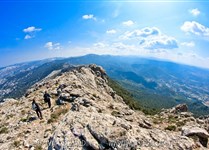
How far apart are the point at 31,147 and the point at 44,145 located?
1580mm

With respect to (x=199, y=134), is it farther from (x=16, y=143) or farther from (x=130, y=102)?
(x=130, y=102)

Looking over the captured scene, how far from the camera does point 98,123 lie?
23141mm

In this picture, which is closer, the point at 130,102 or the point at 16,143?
the point at 16,143

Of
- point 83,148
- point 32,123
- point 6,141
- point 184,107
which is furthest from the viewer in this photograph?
point 184,107

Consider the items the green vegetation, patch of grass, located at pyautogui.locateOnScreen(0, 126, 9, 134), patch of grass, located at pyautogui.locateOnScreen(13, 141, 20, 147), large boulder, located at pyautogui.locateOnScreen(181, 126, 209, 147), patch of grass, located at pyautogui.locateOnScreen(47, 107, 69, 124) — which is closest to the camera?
patch of grass, located at pyautogui.locateOnScreen(13, 141, 20, 147)

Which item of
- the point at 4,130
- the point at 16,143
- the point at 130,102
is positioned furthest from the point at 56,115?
the point at 130,102

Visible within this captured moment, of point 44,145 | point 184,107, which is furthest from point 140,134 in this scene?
point 184,107

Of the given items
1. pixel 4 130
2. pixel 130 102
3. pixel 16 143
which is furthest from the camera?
pixel 130 102

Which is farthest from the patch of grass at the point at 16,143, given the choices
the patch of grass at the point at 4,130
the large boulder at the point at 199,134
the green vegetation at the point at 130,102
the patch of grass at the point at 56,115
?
the green vegetation at the point at 130,102

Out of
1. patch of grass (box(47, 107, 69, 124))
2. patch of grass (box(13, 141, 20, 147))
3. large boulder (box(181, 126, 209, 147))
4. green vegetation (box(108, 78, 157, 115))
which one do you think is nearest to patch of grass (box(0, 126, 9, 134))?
patch of grass (box(47, 107, 69, 124))

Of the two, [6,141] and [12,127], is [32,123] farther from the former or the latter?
[6,141]

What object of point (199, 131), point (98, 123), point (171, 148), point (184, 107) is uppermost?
point (98, 123)

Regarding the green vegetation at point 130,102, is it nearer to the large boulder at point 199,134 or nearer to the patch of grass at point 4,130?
the large boulder at point 199,134

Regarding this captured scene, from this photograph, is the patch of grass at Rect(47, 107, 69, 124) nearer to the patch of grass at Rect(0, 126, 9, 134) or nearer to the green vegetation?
the patch of grass at Rect(0, 126, 9, 134)
